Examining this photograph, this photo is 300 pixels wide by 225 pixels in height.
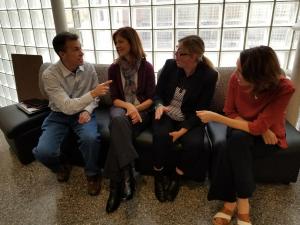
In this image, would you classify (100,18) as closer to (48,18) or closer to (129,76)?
(48,18)

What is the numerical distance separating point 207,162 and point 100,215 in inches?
31.8

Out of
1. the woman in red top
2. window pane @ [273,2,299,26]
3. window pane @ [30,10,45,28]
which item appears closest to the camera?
the woman in red top

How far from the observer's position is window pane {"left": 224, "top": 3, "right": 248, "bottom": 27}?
2.03 m

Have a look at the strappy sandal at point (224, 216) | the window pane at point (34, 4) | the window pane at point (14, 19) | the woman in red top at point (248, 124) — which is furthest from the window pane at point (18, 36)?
the strappy sandal at point (224, 216)

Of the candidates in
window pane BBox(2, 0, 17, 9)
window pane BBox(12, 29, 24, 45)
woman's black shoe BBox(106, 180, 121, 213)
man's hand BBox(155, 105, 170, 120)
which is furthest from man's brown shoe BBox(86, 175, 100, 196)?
window pane BBox(2, 0, 17, 9)

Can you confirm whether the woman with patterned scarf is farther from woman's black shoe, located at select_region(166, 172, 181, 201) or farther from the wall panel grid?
the wall panel grid

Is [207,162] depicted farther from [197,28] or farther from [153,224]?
[197,28]

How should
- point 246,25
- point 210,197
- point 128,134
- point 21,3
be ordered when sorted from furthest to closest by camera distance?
point 21,3 → point 246,25 → point 128,134 → point 210,197

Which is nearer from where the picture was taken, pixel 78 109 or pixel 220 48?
pixel 78 109

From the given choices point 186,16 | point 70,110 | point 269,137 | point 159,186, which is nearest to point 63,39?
point 70,110

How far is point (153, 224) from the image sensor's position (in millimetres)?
1456

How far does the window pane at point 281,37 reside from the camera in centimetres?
204

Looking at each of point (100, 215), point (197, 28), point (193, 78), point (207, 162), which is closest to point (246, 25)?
point (197, 28)

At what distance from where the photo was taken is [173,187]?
65.5 inches
